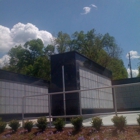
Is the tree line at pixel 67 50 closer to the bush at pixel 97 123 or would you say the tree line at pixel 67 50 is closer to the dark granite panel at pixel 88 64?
the dark granite panel at pixel 88 64

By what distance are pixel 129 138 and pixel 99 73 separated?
1084cm

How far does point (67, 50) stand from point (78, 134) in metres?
30.5

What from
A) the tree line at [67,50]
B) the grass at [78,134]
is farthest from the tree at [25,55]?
the grass at [78,134]

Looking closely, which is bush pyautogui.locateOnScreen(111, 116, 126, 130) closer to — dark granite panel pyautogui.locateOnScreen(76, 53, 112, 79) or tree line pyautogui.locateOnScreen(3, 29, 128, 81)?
dark granite panel pyautogui.locateOnScreen(76, 53, 112, 79)

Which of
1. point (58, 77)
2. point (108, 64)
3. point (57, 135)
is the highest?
point (108, 64)

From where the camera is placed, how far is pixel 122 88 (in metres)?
9.25

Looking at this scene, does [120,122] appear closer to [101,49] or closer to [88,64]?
[88,64]

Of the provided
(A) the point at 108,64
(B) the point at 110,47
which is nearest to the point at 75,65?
(A) the point at 108,64

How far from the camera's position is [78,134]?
28.8ft

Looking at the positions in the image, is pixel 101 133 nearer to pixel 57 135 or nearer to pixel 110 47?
pixel 57 135

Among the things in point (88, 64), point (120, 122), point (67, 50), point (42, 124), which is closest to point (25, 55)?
point (67, 50)

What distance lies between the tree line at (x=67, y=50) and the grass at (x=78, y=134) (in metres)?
24.5

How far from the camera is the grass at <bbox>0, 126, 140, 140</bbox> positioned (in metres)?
7.66

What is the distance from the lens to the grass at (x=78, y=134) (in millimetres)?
7664
